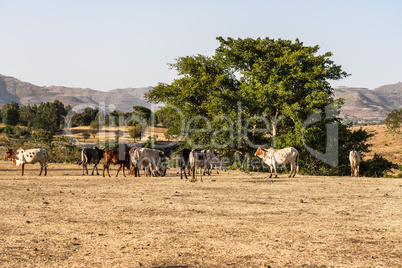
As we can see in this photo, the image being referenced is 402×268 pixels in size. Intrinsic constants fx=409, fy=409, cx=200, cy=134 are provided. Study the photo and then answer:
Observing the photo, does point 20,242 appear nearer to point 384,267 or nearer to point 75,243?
point 75,243

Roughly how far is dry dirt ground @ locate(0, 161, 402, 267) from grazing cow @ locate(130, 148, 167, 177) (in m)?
10.6

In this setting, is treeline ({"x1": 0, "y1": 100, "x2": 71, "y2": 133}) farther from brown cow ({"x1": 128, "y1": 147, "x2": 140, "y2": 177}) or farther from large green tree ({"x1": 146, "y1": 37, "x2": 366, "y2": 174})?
brown cow ({"x1": 128, "y1": 147, "x2": 140, "y2": 177})

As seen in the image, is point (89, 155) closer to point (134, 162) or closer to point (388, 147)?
point (134, 162)

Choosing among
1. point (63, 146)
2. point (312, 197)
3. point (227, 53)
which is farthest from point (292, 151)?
point (63, 146)

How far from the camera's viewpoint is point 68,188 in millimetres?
18516

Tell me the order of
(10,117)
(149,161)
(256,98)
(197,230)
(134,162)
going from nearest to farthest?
1. (197,230)
2. (134,162)
3. (149,161)
4. (256,98)
5. (10,117)

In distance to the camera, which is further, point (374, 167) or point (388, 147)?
point (388, 147)

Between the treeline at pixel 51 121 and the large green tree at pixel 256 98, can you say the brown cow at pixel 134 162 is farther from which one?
the treeline at pixel 51 121

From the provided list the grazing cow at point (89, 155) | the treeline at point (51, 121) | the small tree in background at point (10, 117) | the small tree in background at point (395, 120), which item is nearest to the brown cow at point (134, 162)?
the grazing cow at point (89, 155)

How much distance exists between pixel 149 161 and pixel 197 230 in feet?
59.9

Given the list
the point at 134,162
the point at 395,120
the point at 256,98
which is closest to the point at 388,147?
the point at 395,120

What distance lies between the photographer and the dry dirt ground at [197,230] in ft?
24.1

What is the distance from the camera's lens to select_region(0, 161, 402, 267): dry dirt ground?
7.35m

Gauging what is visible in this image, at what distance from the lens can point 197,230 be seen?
965 cm
